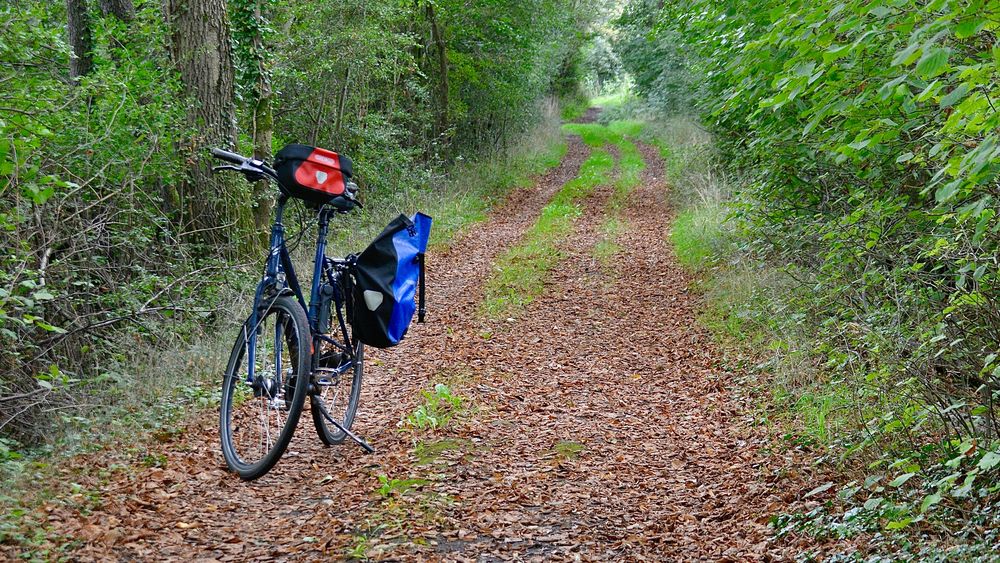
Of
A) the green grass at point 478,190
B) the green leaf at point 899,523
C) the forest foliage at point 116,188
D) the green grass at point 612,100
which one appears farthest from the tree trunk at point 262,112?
the green grass at point 612,100

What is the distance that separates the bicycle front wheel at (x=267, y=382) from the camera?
169 inches

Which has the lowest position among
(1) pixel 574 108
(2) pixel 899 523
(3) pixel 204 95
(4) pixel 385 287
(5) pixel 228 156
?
(2) pixel 899 523

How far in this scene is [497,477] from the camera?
15.2 ft

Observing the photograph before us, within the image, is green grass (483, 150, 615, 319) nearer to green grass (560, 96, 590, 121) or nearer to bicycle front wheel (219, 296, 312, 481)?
bicycle front wheel (219, 296, 312, 481)

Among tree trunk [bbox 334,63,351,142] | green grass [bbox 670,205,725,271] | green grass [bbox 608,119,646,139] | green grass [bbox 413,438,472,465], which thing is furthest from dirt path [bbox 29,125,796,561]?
green grass [bbox 608,119,646,139]

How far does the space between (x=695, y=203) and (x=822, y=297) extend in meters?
9.10

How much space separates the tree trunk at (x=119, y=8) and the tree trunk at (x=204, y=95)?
1153 millimetres

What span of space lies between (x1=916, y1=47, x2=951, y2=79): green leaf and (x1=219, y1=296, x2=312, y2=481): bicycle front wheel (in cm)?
323

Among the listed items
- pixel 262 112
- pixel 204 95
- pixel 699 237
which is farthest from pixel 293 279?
pixel 699 237

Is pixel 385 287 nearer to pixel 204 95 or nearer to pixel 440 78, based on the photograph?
pixel 204 95

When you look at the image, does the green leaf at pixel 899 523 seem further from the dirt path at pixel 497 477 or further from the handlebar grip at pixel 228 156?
the handlebar grip at pixel 228 156

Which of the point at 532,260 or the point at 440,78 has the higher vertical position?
the point at 440,78

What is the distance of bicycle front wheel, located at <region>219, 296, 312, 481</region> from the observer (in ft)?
14.1

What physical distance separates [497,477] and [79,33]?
8.36 meters
